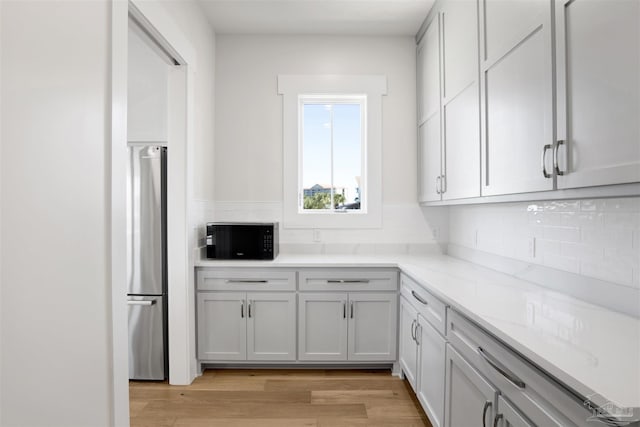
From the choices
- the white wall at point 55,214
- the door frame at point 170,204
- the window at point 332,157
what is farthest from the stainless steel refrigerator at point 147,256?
the window at point 332,157

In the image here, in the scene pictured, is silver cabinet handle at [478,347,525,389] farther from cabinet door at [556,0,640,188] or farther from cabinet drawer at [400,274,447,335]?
cabinet door at [556,0,640,188]

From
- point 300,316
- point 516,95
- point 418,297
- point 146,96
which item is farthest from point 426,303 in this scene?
point 146,96

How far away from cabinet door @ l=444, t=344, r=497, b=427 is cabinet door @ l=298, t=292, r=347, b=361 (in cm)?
110

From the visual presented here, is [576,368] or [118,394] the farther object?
[118,394]

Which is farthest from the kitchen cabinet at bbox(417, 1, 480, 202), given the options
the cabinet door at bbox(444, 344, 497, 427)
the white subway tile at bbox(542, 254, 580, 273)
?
the cabinet door at bbox(444, 344, 497, 427)

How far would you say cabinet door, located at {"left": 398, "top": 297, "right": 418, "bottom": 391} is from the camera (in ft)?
7.64

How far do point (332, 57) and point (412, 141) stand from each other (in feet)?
3.44

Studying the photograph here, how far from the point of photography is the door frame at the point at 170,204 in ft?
4.94

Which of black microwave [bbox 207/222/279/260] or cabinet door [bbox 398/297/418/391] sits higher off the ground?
black microwave [bbox 207/222/279/260]

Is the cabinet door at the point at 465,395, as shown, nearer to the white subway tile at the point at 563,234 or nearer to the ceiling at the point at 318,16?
the white subway tile at the point at 563,234

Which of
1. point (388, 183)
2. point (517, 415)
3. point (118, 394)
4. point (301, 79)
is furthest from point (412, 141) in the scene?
point (118, 394)

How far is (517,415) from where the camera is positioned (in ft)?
3.72

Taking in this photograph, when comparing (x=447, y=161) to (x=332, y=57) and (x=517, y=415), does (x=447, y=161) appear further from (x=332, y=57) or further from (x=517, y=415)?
(x=517, y=415)

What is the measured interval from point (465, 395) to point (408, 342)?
986 millimetres
